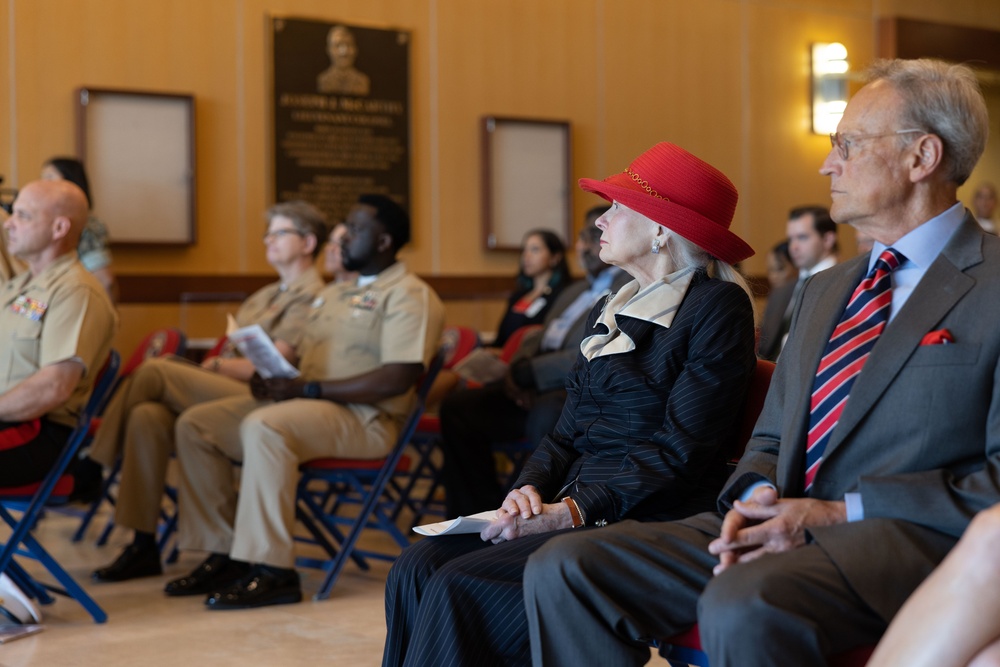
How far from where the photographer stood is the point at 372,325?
427 cm

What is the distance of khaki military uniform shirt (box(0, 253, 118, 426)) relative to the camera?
3672 mm

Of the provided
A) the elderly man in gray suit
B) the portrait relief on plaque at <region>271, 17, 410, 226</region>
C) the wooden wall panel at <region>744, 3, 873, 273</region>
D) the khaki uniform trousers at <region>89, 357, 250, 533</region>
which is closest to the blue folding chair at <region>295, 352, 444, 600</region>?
the khaki uniform trousers at <region>89, 357, 250, 533</region>

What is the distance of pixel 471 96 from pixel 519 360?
3.40m

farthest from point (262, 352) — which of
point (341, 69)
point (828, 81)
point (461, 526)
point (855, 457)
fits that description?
point (828, 81)

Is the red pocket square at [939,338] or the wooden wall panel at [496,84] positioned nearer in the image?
the red pocket square at [939,338]

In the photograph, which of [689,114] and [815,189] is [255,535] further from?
[815,189]

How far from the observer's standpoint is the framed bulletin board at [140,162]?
655cm

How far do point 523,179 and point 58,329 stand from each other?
4.54 metres

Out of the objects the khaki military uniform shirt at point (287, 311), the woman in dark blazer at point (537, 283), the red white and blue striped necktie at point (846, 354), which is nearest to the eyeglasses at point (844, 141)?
the red white and blue striped necktie at point (846, 354)

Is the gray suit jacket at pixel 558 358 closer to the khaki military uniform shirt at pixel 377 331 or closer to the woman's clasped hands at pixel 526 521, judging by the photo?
the khaki military uniform shirt at pixel 377 331

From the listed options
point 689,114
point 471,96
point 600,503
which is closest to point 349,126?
point 471,96

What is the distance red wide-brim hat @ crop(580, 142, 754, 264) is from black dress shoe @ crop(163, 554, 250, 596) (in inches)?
90.2

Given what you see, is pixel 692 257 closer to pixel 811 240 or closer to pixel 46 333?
pixel 46 333

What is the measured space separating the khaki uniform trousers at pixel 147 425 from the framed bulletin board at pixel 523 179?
3.32 meters
